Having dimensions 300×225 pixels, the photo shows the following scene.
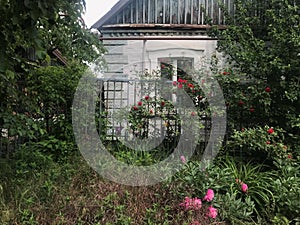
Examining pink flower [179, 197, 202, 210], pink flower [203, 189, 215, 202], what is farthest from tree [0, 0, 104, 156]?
pink flower [203, 189, 215, 202]

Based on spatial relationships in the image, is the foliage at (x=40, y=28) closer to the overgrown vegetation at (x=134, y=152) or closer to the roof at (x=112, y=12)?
the overgrown vegetation at (x=134, y=152)

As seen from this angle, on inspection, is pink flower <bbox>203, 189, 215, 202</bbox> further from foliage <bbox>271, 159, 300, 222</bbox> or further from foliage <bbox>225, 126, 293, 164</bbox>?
foliage <bbox>225, 126, 293, 164</bbox>

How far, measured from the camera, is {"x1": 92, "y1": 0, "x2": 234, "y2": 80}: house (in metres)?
6.43

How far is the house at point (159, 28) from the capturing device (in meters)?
6.43

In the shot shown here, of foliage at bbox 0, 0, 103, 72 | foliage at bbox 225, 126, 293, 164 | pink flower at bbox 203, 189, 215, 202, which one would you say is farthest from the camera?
foliage at bbox 225, 126, 293, 164

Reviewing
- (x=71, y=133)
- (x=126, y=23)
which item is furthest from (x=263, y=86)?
(x=126, y=23)

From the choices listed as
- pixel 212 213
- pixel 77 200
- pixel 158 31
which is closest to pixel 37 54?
pixel 77 200

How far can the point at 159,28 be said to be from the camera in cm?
680

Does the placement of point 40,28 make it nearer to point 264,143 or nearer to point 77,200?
point 77,200

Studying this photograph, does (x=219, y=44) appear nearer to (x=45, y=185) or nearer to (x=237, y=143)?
(x=237, y=143)

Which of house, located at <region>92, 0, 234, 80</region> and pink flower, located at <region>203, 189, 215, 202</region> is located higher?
house, located at <region>92, 0, 234, 80</region>

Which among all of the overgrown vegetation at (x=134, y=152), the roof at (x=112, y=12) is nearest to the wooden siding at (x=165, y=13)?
the roof at (x=112, y=12)

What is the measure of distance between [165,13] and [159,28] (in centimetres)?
42

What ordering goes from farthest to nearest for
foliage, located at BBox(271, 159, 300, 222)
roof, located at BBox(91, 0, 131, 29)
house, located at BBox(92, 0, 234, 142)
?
roof, located at BBox(91, 0, 131, 29) < house, located at BBox(92, 0, 234, 142) < foliage, located at BBox(271, 159, 300, 222)
